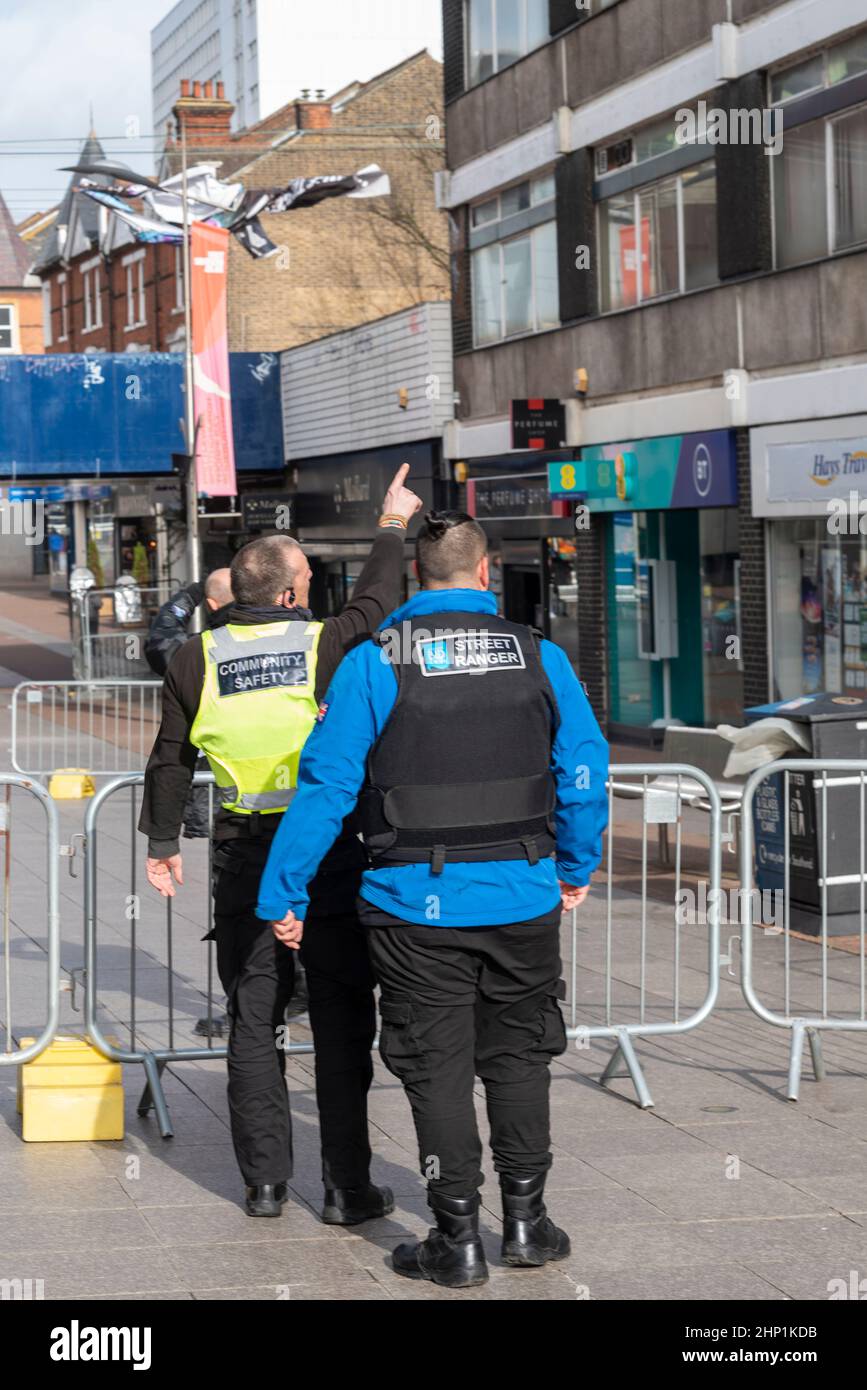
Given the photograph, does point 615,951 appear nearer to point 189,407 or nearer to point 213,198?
point 189,407

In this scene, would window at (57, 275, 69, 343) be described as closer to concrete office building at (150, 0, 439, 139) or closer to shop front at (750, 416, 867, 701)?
concrete office building at (150, 0, 439, 139)

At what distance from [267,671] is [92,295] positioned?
45.9 m

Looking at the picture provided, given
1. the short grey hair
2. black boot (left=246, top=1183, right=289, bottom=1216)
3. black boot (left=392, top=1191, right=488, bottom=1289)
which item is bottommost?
black boot (left=246, top=1183, right=289, bottom=1216)

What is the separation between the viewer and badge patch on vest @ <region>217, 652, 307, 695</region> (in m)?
5.51

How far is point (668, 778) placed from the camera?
12.3 meters

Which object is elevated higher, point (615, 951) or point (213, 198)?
point (213, 198)

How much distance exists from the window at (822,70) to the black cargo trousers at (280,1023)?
12.5m

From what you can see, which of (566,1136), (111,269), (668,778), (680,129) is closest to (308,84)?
(111,269)

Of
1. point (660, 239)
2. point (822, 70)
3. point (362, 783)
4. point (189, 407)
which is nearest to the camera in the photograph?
point (362, 783)

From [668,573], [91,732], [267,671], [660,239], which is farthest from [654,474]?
[267,671]

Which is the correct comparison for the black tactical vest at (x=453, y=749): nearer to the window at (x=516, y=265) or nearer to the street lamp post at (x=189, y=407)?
the window at (x=516, y=265)

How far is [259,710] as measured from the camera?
18.1ft

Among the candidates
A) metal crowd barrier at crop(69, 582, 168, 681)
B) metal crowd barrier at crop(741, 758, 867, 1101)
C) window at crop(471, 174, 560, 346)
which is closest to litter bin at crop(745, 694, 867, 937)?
metal crowd barrier at crop(741, 758, 867, 1101)
